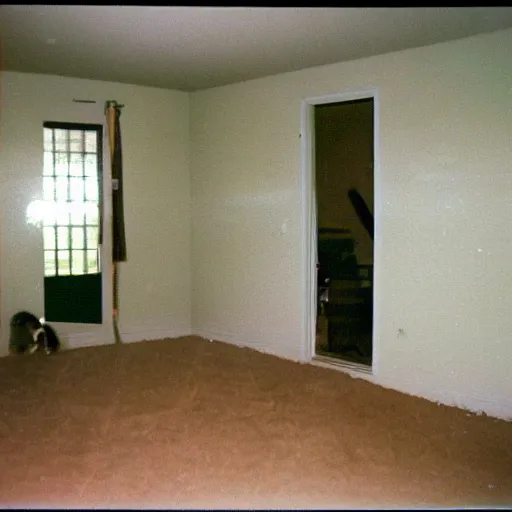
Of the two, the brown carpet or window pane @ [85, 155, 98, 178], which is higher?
window pane @ [85, 155, 98, 178]

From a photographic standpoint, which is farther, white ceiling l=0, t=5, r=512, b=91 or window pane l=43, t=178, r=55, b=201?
window pane l=43, t=178, r=55, b=201

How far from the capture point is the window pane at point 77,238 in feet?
21.5

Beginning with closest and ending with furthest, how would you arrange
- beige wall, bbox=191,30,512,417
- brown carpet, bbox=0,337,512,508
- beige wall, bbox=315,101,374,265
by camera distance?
brown carpet, bbox=0,337,512,508
beige wall, bbox=191,30,512,417
beige wall, bbox=315,101,374,265

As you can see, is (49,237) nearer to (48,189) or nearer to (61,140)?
(48,189)

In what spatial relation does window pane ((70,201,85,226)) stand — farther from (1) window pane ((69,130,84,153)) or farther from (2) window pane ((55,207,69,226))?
(1) window pane ((69,130,84,153))

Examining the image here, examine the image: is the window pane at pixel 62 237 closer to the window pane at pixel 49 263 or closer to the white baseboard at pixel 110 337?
the window pane at pixel 49 263

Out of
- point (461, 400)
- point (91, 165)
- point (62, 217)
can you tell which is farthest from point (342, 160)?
point (461, 400)

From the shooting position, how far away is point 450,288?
4.67 meters

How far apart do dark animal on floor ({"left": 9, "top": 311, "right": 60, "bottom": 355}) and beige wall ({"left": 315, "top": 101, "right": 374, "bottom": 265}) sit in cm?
363

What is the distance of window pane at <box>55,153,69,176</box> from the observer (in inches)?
251

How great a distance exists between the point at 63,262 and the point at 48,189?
2.42 feet

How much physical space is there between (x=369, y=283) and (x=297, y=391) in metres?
1.87

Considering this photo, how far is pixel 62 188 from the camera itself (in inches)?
253

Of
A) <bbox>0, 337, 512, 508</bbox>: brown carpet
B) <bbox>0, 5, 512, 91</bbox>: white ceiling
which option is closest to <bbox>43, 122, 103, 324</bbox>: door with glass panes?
<bbox>0, 5, 512, 91</bbox>: white ceiling
